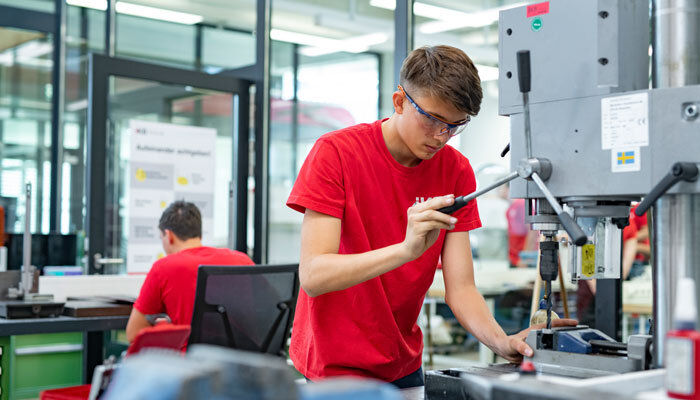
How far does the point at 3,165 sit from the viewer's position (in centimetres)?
594

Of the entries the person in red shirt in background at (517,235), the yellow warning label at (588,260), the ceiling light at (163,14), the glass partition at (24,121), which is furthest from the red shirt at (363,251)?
the ceiling light at (163,14)

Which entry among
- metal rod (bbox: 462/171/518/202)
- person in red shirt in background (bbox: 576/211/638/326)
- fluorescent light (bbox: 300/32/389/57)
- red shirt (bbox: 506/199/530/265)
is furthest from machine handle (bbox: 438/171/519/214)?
red shirt (bbox: 506/199/530/265)

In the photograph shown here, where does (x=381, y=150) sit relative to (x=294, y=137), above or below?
below

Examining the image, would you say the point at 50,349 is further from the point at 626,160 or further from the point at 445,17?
the point at 626,160

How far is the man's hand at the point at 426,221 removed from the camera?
1.33m

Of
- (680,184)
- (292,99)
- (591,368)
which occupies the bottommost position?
(591,368)

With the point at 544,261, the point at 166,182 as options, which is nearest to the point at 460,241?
the point at 544,261

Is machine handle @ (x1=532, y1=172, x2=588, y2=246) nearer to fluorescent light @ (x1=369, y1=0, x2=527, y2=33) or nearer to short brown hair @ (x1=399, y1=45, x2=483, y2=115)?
short brown hair @ (x1=399, y1=45, x2=483, y2=115)

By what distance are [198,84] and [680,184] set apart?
4042mm

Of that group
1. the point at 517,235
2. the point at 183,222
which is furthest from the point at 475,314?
→ the point at 517,235

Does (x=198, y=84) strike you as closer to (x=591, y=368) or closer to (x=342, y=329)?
(x=342, y=329)

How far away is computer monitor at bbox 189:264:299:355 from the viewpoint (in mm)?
2912

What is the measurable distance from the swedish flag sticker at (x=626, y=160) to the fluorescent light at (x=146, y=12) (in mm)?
5283

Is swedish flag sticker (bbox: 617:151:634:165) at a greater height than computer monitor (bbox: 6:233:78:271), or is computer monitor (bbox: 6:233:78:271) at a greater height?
swedish flag sticker (bbox: 617:151:634:165)
